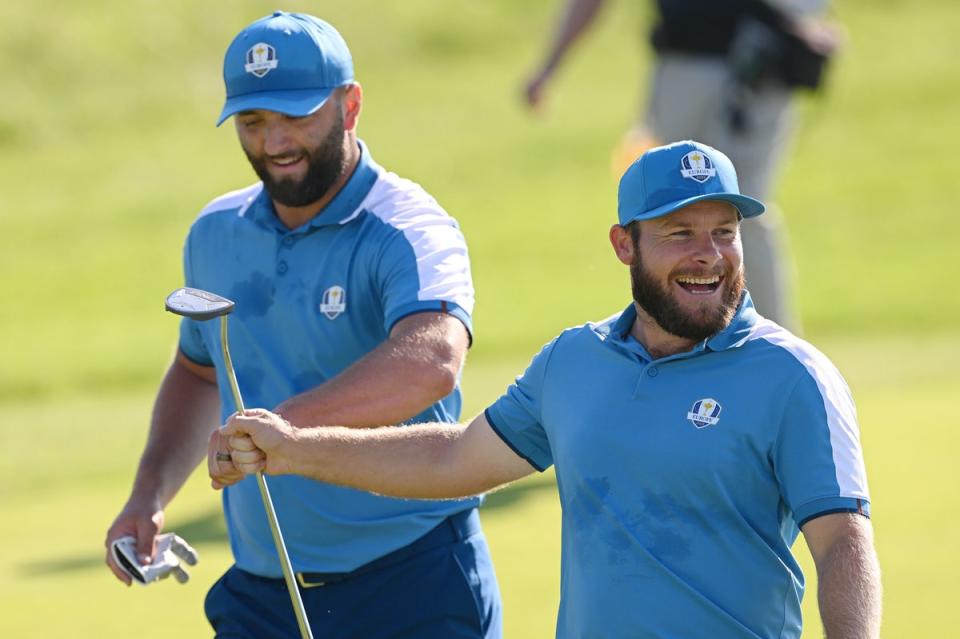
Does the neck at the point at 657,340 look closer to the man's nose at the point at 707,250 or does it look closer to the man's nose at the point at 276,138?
the man's nose at the point at 707,250

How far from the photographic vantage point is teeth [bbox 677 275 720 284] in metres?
4.13

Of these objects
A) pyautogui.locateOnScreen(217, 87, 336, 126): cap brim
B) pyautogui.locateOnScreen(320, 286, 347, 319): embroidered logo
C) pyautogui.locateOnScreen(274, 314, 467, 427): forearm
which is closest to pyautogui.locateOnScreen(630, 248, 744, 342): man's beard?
pyautogui.locateOnScreen(274, 314, 467, 427): forearm

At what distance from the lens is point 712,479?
400 centimetres

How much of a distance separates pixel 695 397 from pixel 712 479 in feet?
0.57

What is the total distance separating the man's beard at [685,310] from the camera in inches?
162

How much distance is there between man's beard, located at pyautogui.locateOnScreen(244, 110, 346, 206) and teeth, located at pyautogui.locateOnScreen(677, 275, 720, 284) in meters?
1.46

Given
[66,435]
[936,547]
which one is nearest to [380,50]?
[66,435]

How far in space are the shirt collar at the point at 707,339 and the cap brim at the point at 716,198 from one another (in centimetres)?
18

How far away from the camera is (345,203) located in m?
5.34

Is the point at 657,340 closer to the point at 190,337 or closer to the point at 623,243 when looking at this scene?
the point at 623,243

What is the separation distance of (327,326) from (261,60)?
0.72 metres

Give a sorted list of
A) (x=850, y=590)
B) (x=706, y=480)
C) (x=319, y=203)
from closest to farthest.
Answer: (x=850, y=590) → (x=706, y=480) → (x=319, y=203)

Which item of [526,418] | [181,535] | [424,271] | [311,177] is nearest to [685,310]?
[526,418]

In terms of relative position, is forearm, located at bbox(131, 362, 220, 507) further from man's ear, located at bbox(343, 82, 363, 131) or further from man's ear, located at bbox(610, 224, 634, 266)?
man's ear, located at bbox(610, 224, 634, 266)
